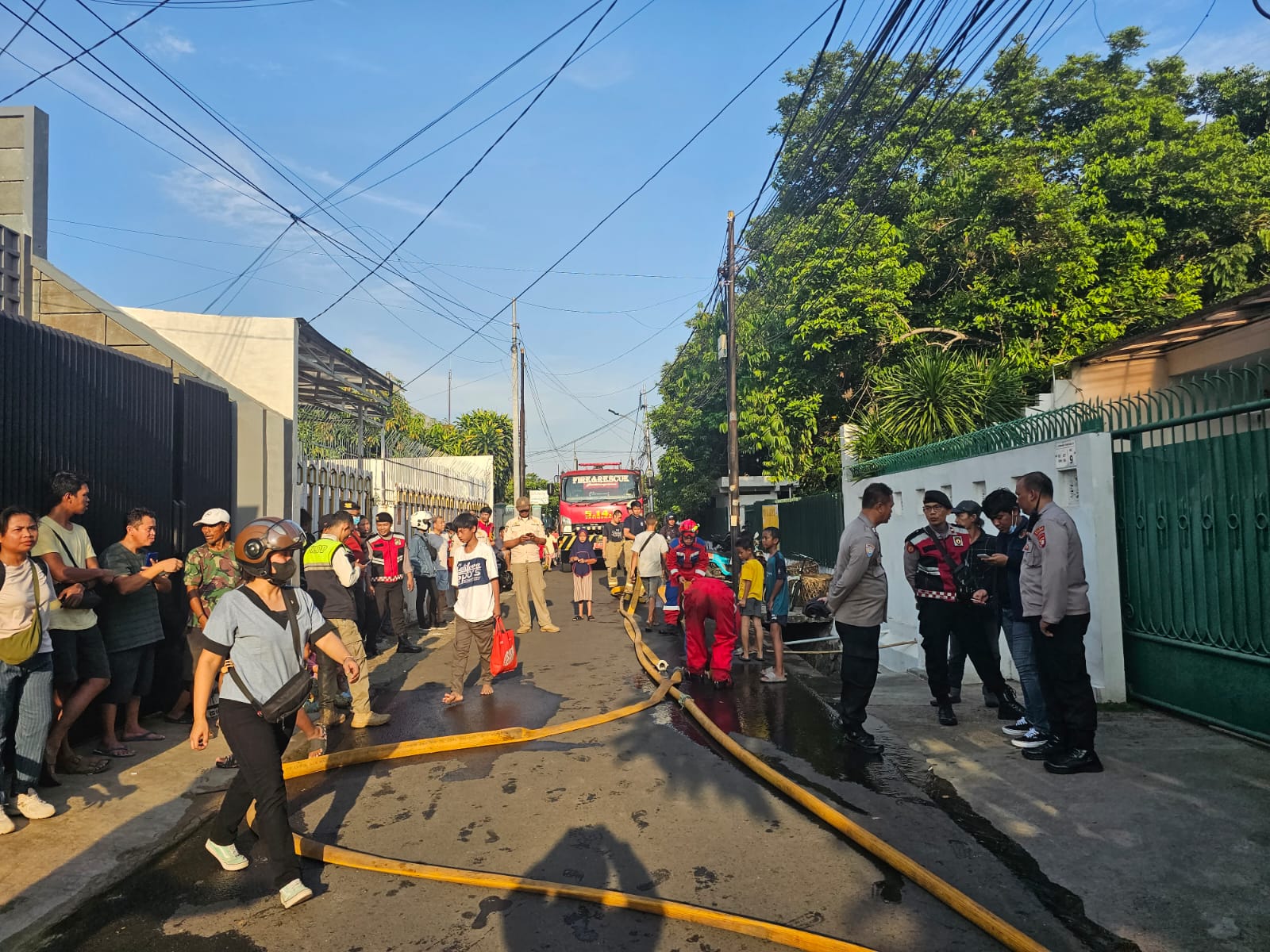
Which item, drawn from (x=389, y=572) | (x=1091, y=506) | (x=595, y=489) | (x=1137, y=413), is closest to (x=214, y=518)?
(x=389, y=572)

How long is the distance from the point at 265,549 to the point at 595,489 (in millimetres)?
24543

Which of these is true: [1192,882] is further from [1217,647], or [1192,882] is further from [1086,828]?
[1217,647]

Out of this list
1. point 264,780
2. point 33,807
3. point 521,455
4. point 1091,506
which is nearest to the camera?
point 264,780

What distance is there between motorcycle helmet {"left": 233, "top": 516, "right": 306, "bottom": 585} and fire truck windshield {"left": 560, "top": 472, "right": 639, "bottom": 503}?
24228mm

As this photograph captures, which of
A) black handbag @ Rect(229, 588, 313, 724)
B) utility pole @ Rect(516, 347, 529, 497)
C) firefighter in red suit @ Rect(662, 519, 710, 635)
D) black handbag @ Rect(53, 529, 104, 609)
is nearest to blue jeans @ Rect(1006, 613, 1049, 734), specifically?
black handbag @ Rect(229, 588, 313, 724)

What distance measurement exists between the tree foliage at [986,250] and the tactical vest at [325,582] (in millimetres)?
12465

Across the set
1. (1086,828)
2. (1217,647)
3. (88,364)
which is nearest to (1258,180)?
(1217,647)

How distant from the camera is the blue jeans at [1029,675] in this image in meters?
5.70

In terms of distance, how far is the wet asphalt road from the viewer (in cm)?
345

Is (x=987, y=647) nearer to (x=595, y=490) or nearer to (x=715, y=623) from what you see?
(x=715, y=623)

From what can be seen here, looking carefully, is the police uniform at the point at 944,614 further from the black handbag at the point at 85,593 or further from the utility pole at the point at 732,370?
the utility pole at the point at 732,370

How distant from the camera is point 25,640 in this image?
4.70 m

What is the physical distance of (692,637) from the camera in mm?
8680

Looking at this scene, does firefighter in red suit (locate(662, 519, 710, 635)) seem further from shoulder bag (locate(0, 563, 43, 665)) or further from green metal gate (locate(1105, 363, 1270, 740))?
shoulder bag (locate(0, 563, 43, 665))
